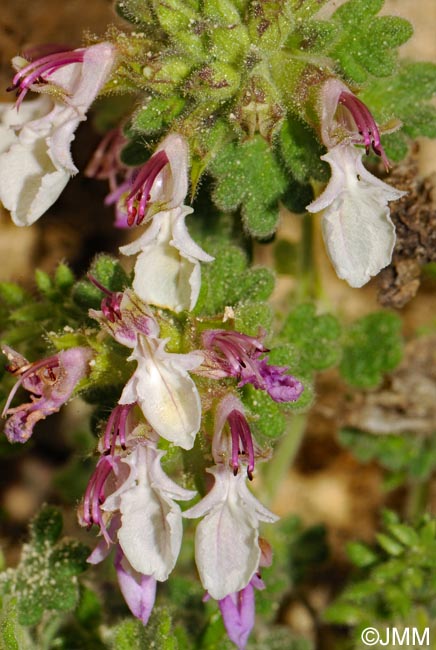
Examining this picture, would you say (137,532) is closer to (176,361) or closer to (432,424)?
(176,361)

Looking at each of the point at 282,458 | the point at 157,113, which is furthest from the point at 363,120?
the point at 282,458

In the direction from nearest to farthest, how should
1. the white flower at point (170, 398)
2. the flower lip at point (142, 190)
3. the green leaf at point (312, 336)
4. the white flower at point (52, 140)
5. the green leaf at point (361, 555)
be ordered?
the white flower at point (170, 398)
the flower lip at point (142, 190)
the white flower at point (52, 140)
the green leaf at point (312, 336)
the green leaf at point (361, 555)

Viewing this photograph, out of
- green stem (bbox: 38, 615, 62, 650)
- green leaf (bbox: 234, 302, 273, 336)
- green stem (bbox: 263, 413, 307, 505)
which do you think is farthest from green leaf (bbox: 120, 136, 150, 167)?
green stem (bbox: 38, 615, 62, 650)

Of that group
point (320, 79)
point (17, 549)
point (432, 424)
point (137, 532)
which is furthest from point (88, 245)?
point (137, 532)

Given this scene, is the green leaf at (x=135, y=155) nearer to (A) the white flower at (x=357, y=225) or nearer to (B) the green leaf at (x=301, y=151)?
(B) the green leaf at (x=301, y=151)

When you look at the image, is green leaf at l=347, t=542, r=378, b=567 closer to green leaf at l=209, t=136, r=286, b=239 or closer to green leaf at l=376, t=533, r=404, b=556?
green leaf at l=376, t=533, r=404, b=556

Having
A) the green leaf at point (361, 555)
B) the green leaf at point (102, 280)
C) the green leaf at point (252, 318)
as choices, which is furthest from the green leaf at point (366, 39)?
the green leaf at point (361, 555)
